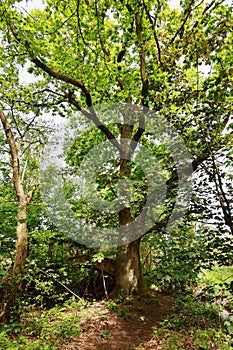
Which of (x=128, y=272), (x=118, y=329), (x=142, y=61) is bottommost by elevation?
(x=118, y=329)

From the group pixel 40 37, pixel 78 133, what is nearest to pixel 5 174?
pixel 78 133

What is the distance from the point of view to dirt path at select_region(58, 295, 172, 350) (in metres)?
Answer: 4.11

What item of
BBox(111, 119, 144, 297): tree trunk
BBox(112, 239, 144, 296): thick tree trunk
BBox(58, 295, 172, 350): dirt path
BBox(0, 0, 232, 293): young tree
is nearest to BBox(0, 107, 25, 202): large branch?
BBox(0, 0, 232, 293): young tree

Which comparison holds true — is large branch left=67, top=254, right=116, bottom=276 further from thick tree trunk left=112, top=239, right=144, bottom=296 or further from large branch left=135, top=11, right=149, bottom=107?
large branch left=135, top=11, right=149, bottom=107

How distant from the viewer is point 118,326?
4914 mm

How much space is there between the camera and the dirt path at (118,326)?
4.11 m

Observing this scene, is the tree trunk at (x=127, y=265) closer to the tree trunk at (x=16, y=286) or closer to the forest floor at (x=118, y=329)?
the forest floor at (x=118, y=329)

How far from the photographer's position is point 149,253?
8672 mm

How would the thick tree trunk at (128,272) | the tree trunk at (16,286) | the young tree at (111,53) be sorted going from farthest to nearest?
the thick tree trunk at (128,272), the young tree at (111,53), the tree trunk at (16,286)

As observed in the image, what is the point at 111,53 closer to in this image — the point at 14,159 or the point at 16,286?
the point at 14,159

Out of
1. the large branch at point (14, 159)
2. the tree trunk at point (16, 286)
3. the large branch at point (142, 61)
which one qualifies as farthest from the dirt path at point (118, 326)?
the large branch at point (142, 61)

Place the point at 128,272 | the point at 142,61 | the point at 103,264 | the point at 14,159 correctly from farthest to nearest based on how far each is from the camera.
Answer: the point at 103,264, the point at 128,272, the point at 142,61, the point at 14,159

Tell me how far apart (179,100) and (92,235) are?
496 cm

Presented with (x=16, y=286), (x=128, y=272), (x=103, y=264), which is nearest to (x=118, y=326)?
(x=128, y=272)
